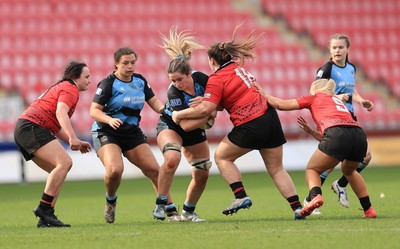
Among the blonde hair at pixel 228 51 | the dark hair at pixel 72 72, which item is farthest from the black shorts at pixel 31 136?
the blonde hair at pixel 228 51

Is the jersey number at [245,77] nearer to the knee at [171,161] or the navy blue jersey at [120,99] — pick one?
the knee at [171,161]

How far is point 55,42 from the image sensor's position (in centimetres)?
2419

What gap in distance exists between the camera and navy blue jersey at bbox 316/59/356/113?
11.2 m

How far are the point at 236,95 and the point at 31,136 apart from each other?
2193 mm

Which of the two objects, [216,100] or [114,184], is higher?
[216,100]

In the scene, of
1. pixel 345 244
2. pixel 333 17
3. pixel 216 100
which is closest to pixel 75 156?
pixel 333 17

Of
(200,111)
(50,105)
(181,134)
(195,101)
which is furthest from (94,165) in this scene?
(200,111)

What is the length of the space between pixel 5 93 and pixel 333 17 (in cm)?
911

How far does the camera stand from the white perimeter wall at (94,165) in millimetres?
19594

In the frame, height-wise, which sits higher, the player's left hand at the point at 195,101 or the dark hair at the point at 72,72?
the dark hair at the point at 72,72

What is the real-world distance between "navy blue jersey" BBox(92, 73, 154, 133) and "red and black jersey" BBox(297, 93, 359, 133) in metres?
1.80

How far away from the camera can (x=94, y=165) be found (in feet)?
65.9

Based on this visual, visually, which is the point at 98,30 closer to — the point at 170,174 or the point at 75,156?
the point at 75,156

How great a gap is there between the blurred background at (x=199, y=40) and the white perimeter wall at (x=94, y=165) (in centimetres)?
158
